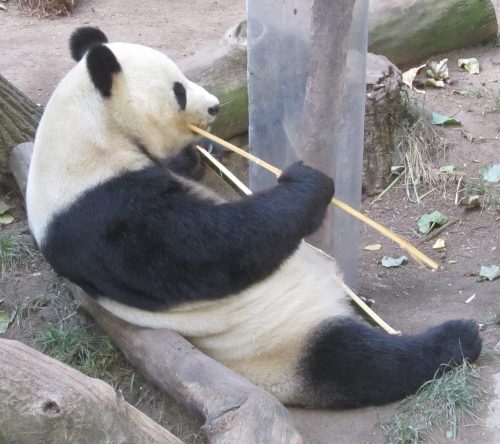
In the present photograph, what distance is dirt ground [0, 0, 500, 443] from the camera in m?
3.55

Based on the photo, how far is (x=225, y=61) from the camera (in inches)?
236

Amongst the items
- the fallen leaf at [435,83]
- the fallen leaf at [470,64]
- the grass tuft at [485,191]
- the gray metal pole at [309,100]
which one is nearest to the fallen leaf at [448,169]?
the grass tuft at [485,191]

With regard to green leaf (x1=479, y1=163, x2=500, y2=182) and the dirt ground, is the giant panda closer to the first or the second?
the dirt ground

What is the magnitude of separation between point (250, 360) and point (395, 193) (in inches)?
113

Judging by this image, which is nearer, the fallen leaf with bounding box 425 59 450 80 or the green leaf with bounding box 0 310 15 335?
the green leaf with bounding box 0 310 15 335

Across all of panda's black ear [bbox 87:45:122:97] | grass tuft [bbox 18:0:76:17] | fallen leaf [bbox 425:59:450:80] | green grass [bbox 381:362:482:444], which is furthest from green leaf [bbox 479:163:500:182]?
grass tuft [bbox 18:0:76:17]

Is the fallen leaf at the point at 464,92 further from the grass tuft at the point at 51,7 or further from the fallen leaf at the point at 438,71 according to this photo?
the grass tuft at the point at 51,7

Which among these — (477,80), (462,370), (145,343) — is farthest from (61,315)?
(477,80)

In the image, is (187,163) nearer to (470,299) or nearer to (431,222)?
(470,299)

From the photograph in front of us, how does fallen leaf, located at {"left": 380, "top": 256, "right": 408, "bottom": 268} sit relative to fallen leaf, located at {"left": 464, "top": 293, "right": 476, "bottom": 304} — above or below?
below

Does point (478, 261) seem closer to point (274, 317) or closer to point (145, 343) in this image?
point (274, 317)

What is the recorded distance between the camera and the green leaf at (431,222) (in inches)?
223

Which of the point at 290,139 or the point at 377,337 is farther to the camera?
the point at 290,139

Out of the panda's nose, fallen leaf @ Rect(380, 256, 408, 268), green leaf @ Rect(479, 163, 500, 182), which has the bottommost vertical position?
Answer: fallen leaf @ Rect(380, 256, 408, 268)
